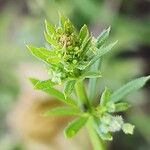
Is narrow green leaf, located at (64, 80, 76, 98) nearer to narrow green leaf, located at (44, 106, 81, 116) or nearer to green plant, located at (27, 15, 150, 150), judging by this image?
green plant, located at (27, 15, 150, 150)

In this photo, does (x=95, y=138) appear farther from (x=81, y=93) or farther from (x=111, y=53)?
(x=111, y=53)

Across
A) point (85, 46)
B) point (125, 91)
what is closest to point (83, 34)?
point (85, 46)

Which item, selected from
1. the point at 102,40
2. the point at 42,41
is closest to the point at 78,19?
the point at 42,41

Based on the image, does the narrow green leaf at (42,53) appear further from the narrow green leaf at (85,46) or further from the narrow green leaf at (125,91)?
the narrow green leaf at (125,91)

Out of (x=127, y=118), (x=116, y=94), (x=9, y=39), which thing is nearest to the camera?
(x=116, y=94)

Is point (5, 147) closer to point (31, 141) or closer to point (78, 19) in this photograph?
point (31, 141)

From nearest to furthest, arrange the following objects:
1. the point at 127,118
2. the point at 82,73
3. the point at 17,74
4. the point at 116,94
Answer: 1. the point at 82,73
2. the point at 116,94
3. the point at 127,118
4. the point at 17,74
